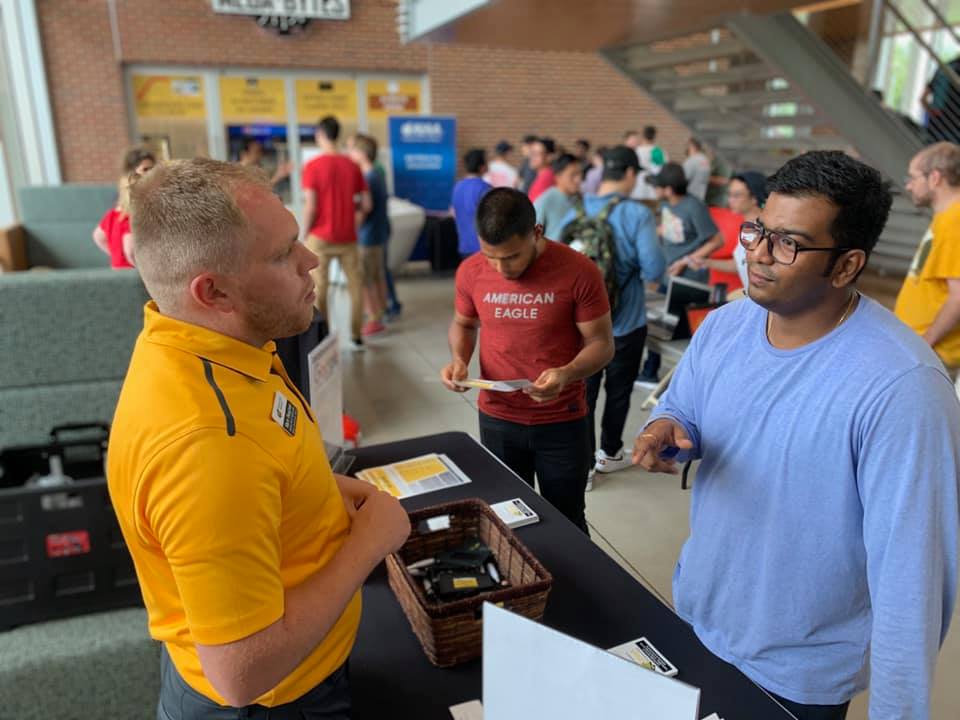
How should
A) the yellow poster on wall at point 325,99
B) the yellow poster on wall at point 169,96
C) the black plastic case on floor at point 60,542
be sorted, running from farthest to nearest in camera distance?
1. the yellow poster on wall at point 325,99
2. the yellow poster on wall at point 169,96
3. the black plastic case on floor at point 60,542

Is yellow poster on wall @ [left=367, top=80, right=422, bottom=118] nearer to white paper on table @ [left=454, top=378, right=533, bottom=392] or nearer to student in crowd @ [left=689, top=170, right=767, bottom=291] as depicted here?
student in crowd @ [left=689, top=170, right=767, bottom=291]

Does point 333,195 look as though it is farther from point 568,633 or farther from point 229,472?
point 229,472

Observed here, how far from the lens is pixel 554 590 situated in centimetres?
138

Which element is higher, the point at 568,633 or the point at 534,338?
the point at 534,338

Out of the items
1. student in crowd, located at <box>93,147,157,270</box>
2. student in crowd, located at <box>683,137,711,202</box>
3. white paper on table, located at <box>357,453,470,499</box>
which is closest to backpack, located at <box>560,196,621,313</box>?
white paper on table, located at <box>357,453,470,499</box>

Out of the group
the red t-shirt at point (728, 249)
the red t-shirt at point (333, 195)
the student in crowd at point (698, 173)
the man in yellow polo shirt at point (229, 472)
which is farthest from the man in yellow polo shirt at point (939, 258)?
the student in crowd at point (698, 173)

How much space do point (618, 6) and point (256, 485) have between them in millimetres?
4413

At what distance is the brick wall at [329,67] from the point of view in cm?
817

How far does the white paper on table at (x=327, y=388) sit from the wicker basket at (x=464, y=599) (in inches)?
23.7

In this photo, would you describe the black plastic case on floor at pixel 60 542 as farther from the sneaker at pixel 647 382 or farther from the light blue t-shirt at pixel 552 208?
the sneaker at pixel 647 382

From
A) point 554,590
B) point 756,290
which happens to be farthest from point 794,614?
point 756,290

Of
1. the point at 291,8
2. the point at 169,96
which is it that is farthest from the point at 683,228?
the point at 169,96

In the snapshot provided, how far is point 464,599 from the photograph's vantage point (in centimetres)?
118

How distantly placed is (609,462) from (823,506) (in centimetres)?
256
